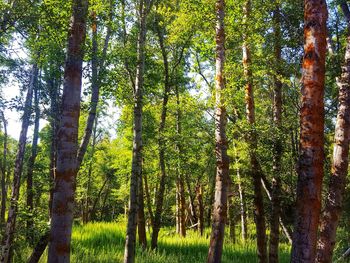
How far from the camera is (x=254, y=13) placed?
9.74 meters

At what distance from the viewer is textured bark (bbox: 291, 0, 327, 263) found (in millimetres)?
3881

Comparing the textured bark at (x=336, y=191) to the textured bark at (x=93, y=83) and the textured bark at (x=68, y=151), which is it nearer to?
the textured bark at (x=68, y=151)

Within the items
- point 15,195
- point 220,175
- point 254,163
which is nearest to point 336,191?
point 220,175

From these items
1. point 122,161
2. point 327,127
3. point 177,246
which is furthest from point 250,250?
point 122,161

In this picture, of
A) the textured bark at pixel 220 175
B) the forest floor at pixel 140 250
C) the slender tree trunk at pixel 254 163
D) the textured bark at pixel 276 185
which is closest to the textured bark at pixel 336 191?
the textured bark at pixel 220 175

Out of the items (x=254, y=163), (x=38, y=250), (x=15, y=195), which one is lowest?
(x=38, y=250)

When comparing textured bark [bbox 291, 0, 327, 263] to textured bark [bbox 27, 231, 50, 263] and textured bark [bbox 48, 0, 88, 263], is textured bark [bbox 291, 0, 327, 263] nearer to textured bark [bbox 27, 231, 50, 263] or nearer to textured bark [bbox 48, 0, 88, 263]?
textured bark [bbox 48, 0, 88, 263]

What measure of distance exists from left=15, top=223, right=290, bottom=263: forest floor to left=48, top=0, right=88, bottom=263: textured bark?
7.28m

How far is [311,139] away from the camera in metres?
4.02

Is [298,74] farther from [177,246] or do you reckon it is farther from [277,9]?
[177,246]

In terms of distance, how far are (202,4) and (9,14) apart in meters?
4.50

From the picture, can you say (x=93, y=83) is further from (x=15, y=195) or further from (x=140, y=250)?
(x=140, y=250)

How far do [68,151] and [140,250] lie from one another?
9.57 m

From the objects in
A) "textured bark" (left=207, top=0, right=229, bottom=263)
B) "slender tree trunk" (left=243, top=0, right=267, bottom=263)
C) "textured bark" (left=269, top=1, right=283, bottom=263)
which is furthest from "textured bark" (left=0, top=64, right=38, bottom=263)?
"textured bark" (left=269, top=1, right=283, bottom=263)
